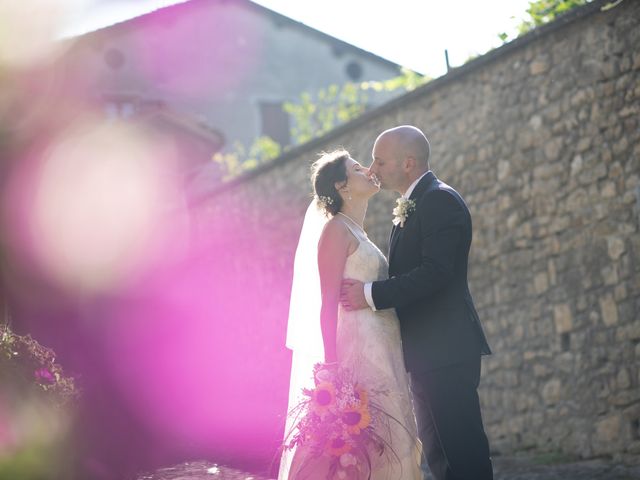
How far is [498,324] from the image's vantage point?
28.5 feet

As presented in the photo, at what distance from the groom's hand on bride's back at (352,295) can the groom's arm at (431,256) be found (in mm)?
96

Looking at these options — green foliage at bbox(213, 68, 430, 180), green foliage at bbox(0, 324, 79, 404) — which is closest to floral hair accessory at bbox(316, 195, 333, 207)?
green foliage at bbox(0, 324, 79, 404)

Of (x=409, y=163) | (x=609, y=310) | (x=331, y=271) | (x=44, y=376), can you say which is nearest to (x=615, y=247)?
(x=609, y=310)

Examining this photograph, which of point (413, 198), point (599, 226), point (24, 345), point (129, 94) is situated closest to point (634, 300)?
point (599, 226)

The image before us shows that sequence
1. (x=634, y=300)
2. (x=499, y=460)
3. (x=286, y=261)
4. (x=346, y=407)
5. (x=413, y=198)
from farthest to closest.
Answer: (x=286, y=261)
(x=499, y=460)
(x=634, y=300)
(x=413, y=198)
(x=346, y=407)

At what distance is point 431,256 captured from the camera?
4.70 m

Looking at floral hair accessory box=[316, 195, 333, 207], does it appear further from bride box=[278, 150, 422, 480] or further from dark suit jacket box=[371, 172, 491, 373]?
dark suit jacket box=[371, 172, 491, 373]

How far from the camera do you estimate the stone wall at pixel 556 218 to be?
24.3 ft

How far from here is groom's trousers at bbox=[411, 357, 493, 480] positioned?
4.59 meters

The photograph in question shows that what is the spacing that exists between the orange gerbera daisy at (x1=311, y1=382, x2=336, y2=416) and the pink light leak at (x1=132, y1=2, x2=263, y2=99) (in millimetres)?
20414

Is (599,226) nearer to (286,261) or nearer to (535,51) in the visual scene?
(535,51)

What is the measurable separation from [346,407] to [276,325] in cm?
816

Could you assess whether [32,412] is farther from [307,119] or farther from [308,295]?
[307,119]

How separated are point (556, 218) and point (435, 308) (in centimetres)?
357
